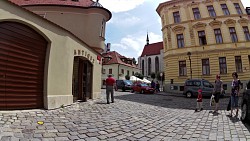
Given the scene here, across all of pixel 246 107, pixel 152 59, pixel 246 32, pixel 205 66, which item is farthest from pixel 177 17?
pixel 152 59

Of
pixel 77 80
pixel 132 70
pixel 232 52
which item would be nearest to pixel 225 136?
pixel 77 80

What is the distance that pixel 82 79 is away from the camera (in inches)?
471

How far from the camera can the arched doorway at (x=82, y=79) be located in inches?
444

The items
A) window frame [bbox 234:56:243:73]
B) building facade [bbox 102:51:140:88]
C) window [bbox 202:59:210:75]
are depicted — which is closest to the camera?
window frame [bbox 234:56:243:73]

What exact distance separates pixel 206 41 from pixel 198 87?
9890mm

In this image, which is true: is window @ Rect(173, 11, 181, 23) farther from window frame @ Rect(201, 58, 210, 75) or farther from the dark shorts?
the dark shorts

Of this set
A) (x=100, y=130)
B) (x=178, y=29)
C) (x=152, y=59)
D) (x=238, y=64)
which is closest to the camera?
(x=100, y=130)

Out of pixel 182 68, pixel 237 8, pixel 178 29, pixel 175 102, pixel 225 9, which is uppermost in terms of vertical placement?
pixel 237 8

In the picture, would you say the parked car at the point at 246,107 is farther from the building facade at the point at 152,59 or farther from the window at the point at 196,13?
the building facade at the point at 152,59

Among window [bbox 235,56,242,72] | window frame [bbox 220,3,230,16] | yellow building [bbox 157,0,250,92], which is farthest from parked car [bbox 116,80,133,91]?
window frame [bbox 220,3,230,16]

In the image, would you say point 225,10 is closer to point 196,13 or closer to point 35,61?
point 196,13

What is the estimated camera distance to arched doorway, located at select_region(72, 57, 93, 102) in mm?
11274

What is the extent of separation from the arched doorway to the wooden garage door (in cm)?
346

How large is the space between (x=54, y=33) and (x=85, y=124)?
4.45 metres
